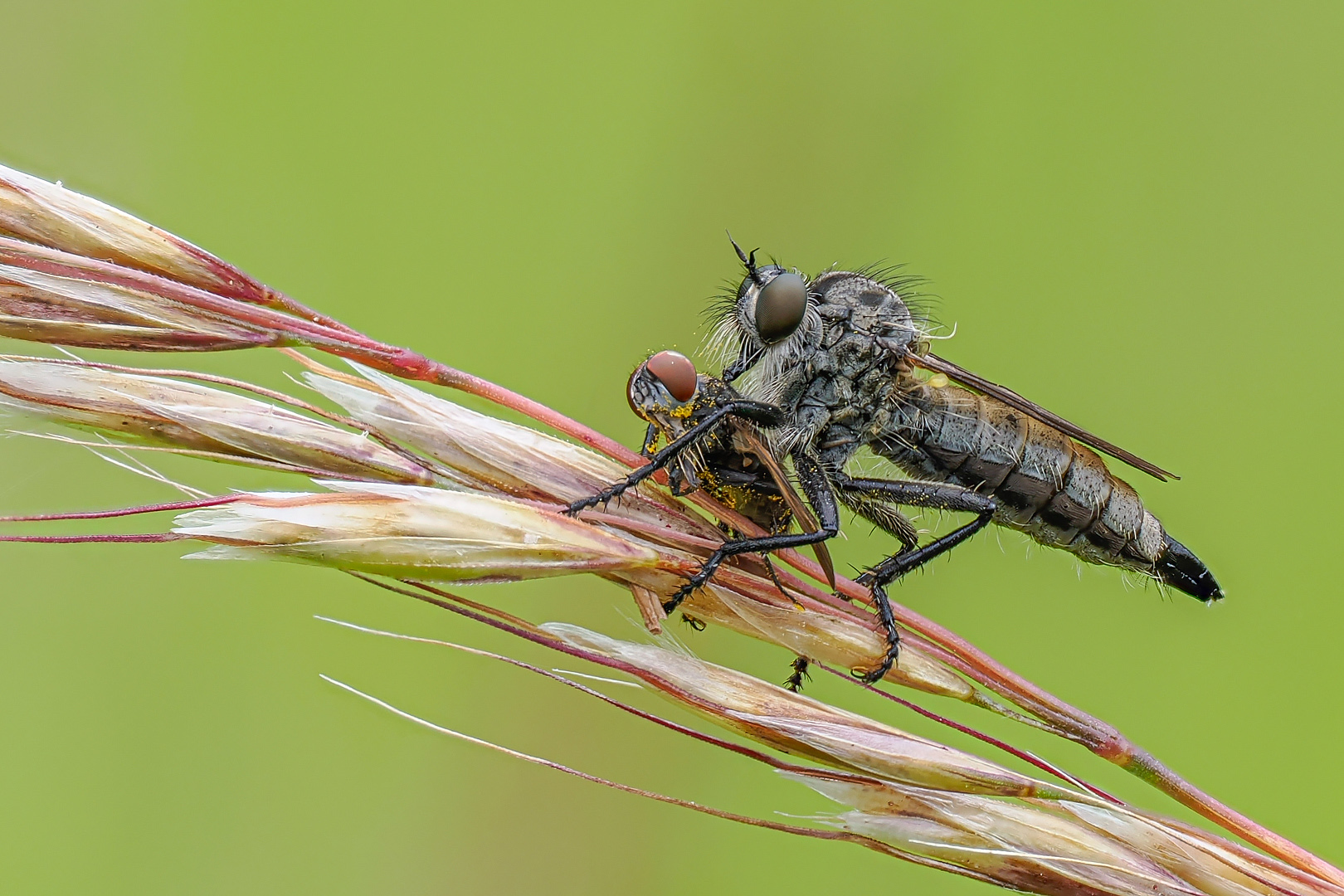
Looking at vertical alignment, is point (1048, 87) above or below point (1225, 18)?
below

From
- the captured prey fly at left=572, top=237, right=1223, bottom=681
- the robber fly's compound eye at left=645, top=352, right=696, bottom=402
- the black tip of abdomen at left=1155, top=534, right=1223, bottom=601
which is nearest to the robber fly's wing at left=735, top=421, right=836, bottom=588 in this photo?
the robber fly's compound eye at left=645, top=352, right=696, bottom=402

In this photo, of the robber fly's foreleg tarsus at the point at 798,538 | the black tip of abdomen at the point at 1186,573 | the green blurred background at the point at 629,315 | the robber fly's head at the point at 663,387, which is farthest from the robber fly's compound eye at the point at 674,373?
the black tip of abdomen at the point at 1186,573

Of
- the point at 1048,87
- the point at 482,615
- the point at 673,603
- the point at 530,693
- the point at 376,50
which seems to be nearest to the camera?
the point at 482,615

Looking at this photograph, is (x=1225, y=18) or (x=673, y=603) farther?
(x=1225, y=18)

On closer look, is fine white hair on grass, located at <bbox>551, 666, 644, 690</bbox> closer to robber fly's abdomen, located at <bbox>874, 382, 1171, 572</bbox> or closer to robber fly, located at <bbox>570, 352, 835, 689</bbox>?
robber fly, located at <bbox>570, 352, 835, 689</bbox>

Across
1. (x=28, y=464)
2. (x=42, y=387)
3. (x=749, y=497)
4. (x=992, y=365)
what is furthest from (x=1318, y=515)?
(x=28, y=464)

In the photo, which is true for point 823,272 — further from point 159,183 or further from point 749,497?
point 159,183
